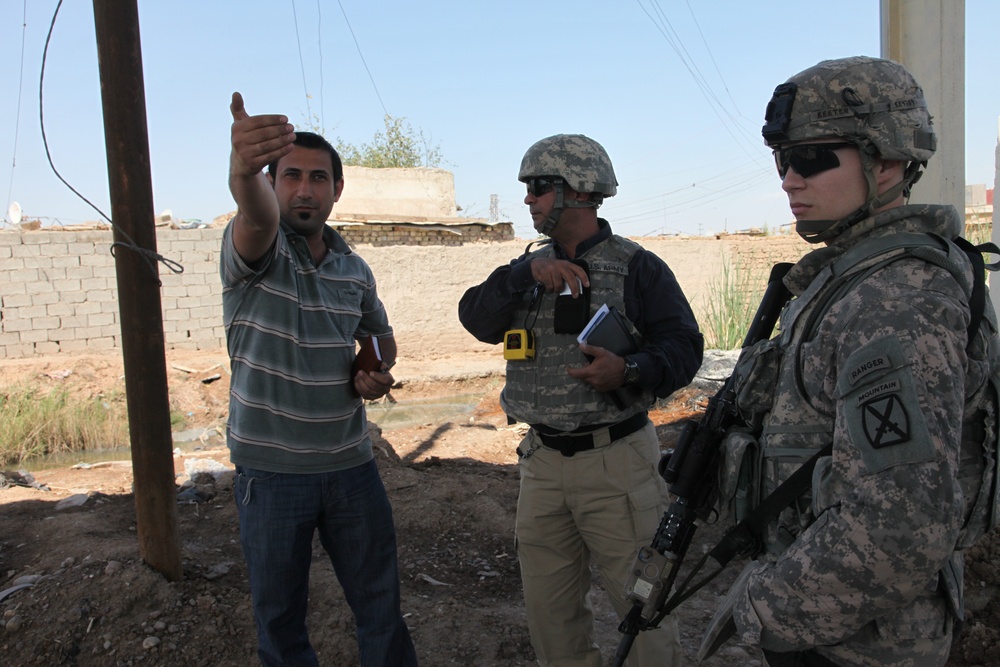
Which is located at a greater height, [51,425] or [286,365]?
[286,365]

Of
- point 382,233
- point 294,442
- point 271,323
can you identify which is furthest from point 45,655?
point 382,233

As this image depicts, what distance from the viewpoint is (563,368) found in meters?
2.44

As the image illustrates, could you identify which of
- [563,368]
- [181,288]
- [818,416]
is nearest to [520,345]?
[563,368]

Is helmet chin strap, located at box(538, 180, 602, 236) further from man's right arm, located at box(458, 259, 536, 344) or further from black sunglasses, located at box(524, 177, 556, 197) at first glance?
man's right arm, located at box(458, 259, 536, 344)

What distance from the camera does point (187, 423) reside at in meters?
9.09

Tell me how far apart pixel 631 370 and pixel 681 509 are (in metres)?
0.78

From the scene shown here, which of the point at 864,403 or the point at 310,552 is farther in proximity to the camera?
the point at 310,552

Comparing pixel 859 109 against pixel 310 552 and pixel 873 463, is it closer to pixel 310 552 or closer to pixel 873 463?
pixel 873 463

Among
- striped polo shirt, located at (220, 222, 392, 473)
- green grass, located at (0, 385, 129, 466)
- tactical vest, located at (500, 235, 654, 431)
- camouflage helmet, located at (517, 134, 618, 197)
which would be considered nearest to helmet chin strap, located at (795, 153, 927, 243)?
tactical vest, located at (500, 235, 654, 431)

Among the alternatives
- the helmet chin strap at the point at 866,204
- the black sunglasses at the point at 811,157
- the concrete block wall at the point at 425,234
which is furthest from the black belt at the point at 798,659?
the concrete block wall at the point at 425,234

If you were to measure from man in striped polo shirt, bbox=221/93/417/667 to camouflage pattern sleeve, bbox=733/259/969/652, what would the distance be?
1376mm

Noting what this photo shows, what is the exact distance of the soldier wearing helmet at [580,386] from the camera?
7.68 feet

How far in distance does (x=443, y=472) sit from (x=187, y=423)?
4.92 meters

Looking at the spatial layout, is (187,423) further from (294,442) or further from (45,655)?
(294,442)
